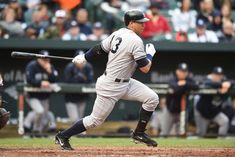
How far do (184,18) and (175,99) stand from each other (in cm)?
238

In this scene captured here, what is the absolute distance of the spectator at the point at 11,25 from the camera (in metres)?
13.8

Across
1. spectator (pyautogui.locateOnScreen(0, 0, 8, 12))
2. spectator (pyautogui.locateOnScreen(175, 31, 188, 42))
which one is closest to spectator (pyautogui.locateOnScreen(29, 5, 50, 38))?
spectator (pyautogui.locateOnScreen(0, 0, 8, 12))

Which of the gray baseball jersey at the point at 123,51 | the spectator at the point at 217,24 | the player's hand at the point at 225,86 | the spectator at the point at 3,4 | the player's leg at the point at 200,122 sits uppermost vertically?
the gray baseball jersey at the point at 123,51

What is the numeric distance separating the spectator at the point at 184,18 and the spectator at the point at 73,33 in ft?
6.74

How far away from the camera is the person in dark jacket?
12.9 m

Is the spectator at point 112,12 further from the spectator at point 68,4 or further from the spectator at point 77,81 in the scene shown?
the spectator at point 77,81

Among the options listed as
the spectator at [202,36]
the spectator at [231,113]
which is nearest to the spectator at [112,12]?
the spectator at [202,36]

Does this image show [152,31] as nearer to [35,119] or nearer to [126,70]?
[35,119]

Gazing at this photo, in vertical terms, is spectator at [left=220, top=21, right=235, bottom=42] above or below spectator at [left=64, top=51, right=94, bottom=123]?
above

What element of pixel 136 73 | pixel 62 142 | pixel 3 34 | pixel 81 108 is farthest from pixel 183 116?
pixel 62 142

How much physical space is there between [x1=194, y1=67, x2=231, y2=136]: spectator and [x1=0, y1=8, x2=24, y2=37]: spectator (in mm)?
3830

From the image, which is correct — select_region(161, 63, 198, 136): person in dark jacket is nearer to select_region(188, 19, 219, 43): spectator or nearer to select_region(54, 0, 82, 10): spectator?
select_region(188, 19, 219, 43): spectator

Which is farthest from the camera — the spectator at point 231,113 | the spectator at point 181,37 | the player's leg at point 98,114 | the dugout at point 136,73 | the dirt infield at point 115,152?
the spectator at point 181,37

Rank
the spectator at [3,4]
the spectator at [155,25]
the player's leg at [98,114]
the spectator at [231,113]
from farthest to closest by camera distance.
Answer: the spectator at [3,4] → the spectator at [155,25] → the spectator at [231,113] → the player's leg at [98,114]
